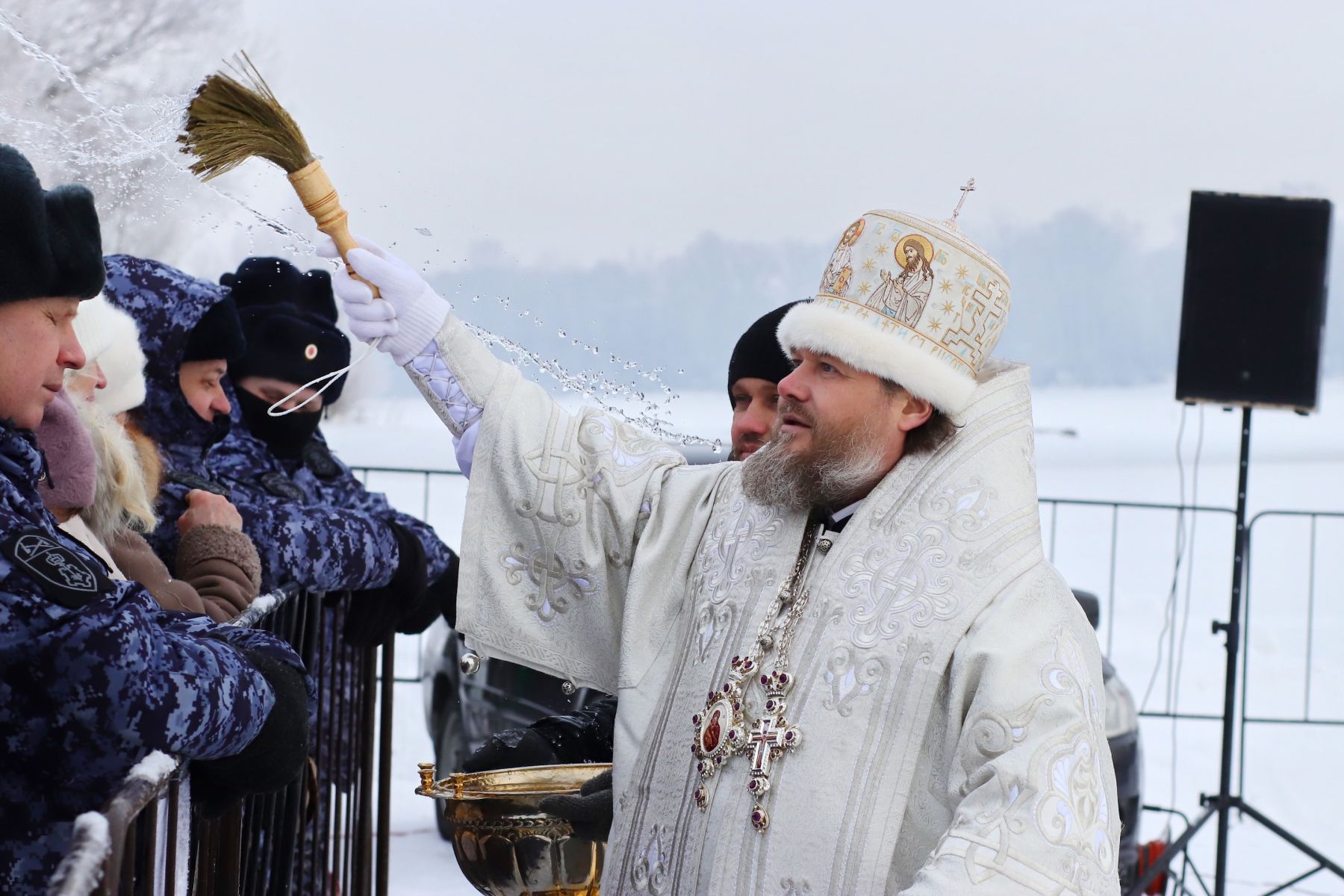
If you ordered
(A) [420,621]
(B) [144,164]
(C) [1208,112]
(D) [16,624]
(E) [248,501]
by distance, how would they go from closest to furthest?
(D) [16,624], (E) [248,501], (A) [420,621], (B) [144,164], (C) [1208,112]

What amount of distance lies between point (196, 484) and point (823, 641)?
4.92 feet

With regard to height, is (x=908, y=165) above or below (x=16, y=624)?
above

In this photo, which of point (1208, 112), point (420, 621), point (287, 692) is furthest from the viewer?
point (1208, 112)

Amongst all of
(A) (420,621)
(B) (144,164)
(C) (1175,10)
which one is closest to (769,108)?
(C) (1175,10)

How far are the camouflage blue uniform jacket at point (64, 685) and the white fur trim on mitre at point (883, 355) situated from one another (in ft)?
3.74

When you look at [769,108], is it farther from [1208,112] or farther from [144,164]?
[144,164]

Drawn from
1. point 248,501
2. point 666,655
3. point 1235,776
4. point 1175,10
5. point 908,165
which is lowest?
point 1235,776

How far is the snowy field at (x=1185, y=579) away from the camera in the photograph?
668 centimetres

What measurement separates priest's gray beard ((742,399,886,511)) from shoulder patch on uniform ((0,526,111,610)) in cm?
111

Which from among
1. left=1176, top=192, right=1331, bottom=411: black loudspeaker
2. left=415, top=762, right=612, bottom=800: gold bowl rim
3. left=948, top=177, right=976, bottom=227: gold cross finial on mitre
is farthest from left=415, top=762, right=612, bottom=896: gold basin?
left=1176, top=192, right=1331, bottom=411: black loudspeaker

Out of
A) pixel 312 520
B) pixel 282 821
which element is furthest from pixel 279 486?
pixel 282 821

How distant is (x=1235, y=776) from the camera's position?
25.2 feet

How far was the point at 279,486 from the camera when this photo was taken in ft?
12.1

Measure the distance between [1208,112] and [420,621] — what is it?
13.2m
